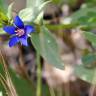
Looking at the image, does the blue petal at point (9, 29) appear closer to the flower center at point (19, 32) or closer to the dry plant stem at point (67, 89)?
the flower center at point (19, 32)

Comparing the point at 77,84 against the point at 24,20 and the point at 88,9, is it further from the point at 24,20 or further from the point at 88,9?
the point at 24,20

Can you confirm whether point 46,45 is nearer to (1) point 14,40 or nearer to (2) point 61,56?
(1) point 14,40

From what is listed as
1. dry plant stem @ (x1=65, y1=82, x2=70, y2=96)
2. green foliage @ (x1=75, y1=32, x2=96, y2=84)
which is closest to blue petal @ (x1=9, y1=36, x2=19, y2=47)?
green foliage @ (x1=75, y1=32, x2=96, y2=84)

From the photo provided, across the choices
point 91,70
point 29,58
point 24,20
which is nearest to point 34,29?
point 24,20

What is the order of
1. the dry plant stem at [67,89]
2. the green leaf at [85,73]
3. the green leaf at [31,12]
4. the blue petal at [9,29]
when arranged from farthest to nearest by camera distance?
the dry plant stem at [67,89]
the green leaf at [85,73]
the green leaf at [31,12]
the blue petal at [9,29]

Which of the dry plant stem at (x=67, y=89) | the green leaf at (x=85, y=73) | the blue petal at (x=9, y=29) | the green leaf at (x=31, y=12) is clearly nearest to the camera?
the blue petal at (x=9, y=29)

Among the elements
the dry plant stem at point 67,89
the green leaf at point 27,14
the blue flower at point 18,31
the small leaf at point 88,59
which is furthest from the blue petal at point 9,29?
the dry plant stem at point 67,89

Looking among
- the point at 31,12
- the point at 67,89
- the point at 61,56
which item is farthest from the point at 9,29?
the point at 61,56
